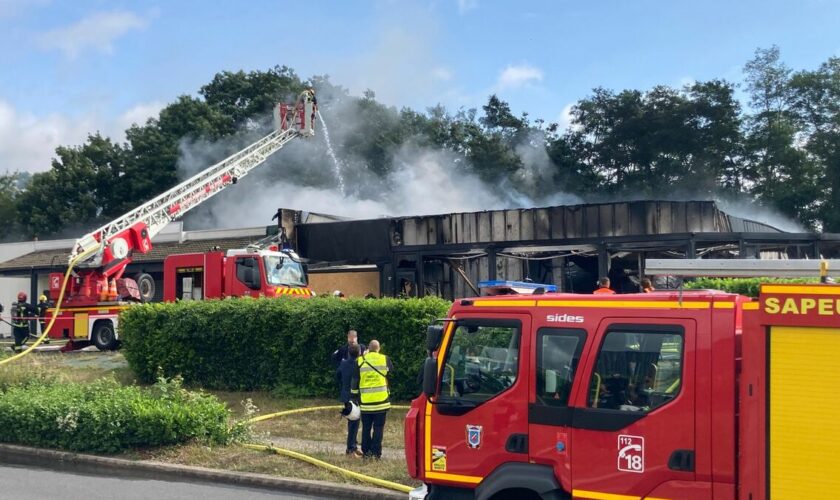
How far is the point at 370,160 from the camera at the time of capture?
54.8 metres

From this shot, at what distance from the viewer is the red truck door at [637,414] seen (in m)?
5.22

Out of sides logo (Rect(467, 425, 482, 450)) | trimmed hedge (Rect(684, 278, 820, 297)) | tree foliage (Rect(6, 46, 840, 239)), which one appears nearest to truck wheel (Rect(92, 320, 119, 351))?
trimmed hedge (Rect(684, 278, 820, 297))

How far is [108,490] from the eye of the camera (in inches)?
374

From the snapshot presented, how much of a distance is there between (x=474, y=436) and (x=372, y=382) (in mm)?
4311

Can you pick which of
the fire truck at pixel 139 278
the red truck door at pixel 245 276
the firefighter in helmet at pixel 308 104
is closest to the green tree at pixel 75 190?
the firefighter in helmet at pixel 308 104

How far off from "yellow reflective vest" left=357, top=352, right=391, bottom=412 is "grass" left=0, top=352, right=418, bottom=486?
72 cm

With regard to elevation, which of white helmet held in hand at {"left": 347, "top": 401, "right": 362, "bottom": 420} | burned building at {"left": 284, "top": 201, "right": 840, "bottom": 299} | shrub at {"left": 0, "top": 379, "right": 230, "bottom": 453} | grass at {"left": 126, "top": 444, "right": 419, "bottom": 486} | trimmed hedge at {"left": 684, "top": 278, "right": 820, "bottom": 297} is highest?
burned building at {"left": 284, "top": 201, "right": 840, "bottom": 299}

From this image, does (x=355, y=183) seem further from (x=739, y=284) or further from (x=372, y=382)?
(x=372, y=382)

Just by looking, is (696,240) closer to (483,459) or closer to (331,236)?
(331,236)

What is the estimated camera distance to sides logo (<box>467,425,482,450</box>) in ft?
19.6

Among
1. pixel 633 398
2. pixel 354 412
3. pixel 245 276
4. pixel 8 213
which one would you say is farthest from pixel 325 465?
pixel 8 213

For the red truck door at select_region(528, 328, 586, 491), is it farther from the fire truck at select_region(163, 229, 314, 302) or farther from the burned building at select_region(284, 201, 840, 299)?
the burned building at select_region(284, 201, 840, 299)

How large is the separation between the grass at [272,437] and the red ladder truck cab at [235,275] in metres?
3.65

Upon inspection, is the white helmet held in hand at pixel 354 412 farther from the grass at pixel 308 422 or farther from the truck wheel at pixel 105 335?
the truck wheel at pixel 105 335
